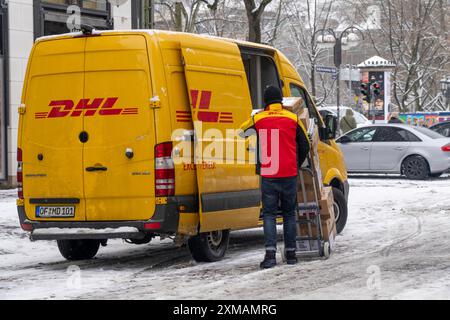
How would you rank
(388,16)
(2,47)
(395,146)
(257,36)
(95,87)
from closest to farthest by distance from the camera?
(95,87) → (2,47) → (257,36) → (395,146) → (388,16)

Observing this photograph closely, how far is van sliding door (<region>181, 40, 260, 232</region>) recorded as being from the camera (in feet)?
34.5

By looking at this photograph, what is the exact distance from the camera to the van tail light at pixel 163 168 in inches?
397

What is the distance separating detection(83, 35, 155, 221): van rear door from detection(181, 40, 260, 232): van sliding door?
1.89 feet

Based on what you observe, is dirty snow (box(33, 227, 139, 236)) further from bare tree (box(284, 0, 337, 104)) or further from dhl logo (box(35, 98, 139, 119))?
bare tree (box(284, 0, 337, 104))

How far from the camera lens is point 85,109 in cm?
1041

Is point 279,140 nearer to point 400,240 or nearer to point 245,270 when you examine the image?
point 245,270

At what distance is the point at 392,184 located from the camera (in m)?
22.7

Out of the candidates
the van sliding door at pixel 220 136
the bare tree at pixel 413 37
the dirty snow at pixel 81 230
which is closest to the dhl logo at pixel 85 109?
the van sliding door at pixel 220 136

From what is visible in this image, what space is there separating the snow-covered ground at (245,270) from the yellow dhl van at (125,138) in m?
0.51

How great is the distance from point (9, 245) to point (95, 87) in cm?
341

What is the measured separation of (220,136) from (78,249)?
2364 millimetres

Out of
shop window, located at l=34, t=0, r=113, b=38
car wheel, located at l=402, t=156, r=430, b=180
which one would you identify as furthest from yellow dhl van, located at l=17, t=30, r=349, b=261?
car wheel, located at l=402, t=156, r=430, b=180

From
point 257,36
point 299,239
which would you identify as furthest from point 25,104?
point 257,36

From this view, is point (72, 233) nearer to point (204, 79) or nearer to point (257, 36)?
point (204, 79)
